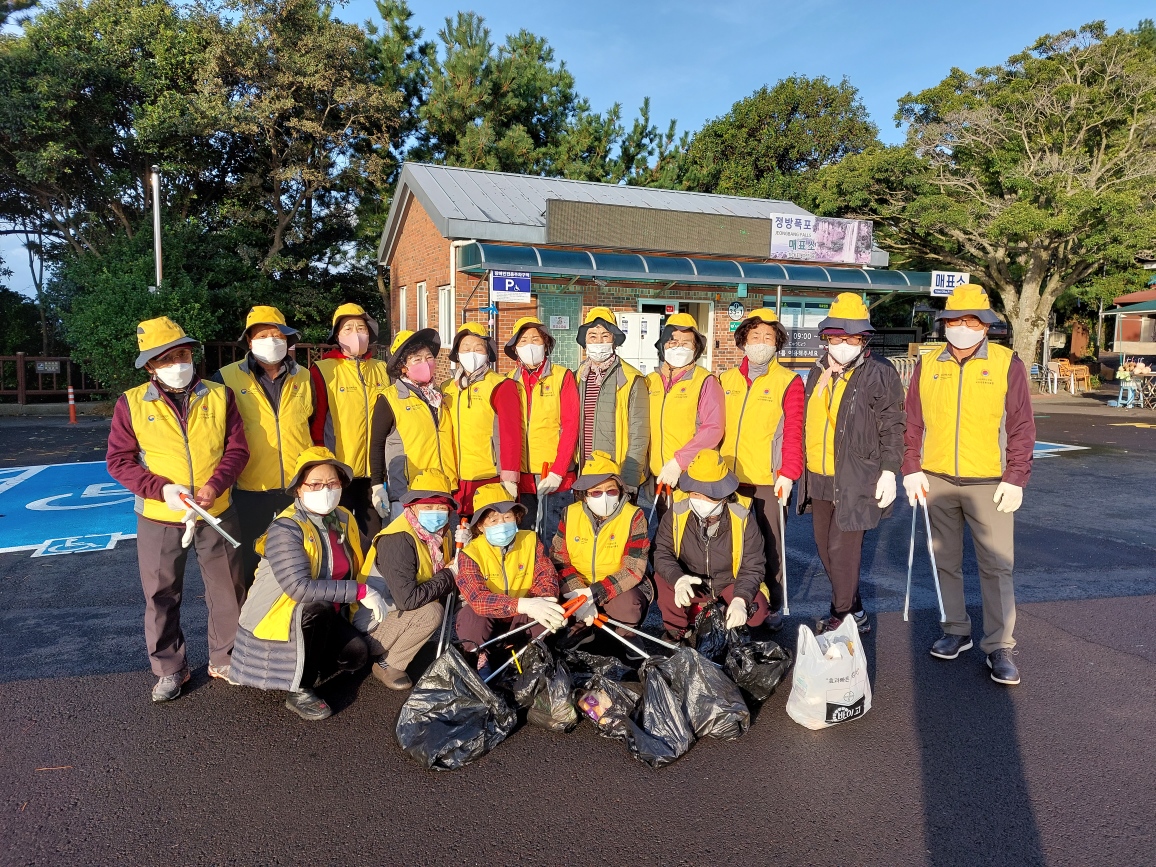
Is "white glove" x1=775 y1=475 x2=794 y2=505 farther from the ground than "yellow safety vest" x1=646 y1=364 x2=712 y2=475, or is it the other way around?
"yellow safety vest" x1=646 y1=364 x2=712 y2=475

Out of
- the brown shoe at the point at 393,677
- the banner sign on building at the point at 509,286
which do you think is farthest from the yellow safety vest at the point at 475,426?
the banner sign on building at the point at 509,286

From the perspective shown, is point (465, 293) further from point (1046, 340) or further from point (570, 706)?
point (1046, 340)

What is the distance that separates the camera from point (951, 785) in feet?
10.1

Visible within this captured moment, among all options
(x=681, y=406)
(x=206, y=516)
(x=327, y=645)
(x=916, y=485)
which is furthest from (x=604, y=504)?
(x=206, y=516)

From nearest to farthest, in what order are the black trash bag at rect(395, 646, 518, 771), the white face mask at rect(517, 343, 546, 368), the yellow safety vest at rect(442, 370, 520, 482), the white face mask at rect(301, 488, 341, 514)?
the black trash bag at rect(395, 646, 518, 771), the white face mask at rect(301, 488, 341, 514), the yellow safety vest at rect(442, 370, 520, 482), the white face mask at rect(517, 343, 546, 368)

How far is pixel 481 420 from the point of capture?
190 inches

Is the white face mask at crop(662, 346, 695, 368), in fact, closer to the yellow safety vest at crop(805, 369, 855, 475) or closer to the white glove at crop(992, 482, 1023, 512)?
the yellow safety vest at crop(805, 369, 855, 475)

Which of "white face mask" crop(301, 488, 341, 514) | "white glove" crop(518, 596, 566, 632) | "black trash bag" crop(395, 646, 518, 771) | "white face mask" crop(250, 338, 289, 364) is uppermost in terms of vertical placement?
"white face mask" crop(250, 338, 289, 364)

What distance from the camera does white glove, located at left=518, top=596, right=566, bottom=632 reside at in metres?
3.72

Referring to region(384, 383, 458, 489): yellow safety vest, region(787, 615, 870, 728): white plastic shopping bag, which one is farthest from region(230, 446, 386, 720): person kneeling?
region(787, 615, 870, 728): white plastic shopping bag

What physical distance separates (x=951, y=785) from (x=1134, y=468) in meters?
10.1

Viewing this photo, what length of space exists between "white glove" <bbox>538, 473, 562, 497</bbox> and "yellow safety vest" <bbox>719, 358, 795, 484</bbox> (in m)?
1.10

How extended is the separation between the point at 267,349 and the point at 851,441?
337 centimetres

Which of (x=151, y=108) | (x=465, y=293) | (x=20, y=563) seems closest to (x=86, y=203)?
(x=151, y=108)
